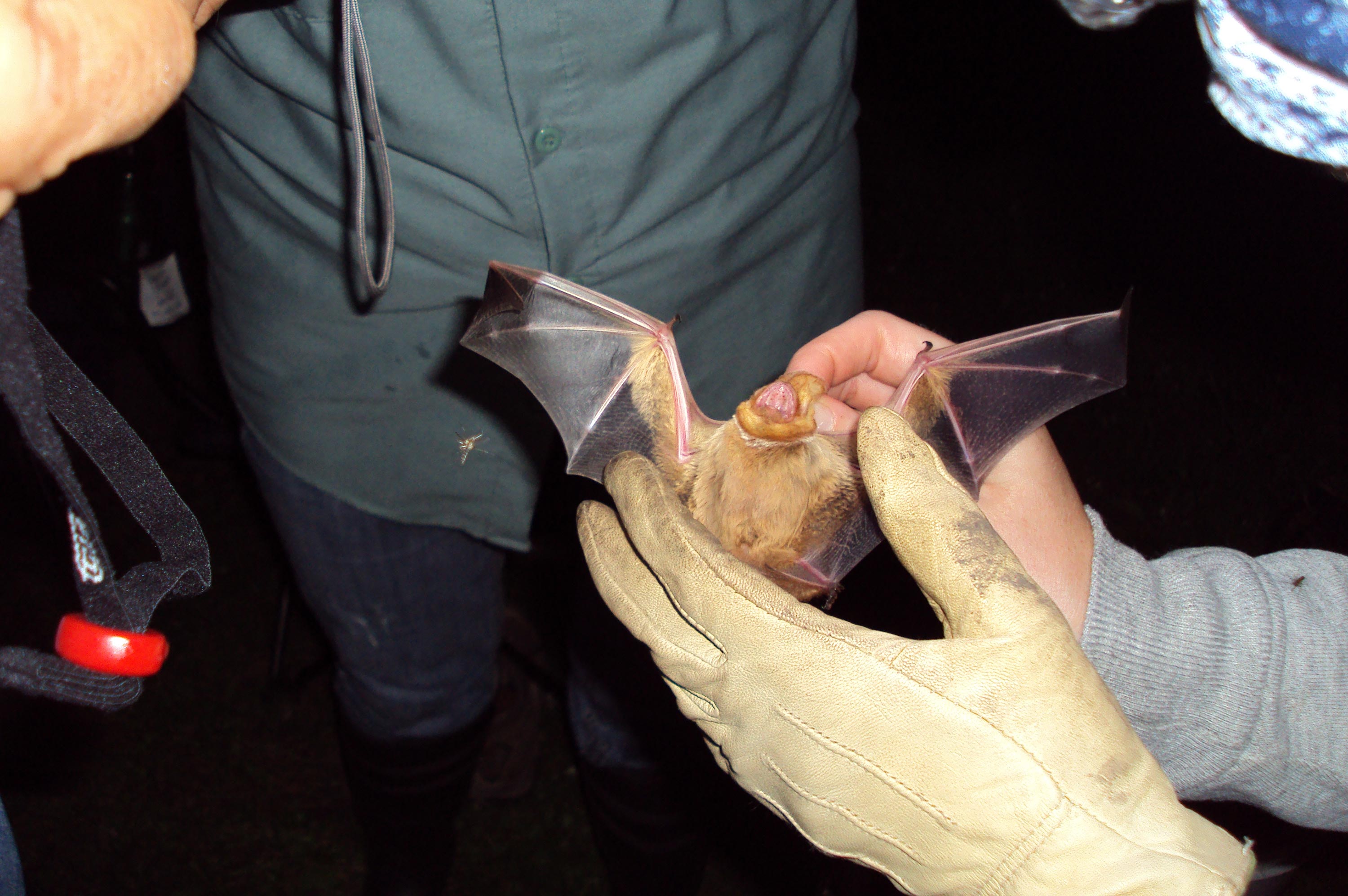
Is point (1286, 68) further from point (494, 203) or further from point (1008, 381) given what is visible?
point (494, 203)

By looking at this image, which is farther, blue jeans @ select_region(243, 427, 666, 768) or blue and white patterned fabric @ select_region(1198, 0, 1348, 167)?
blue jeans @ select_region(243, 427, 666, 768)

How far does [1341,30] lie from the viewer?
819 millimetres

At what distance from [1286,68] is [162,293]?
365 centimetres

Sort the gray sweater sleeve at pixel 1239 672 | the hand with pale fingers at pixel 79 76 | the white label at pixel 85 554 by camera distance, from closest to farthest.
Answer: the hand with pale fingers at pixel 79 76 → the white label at pixel 85 554 → the gray sweater sleeve at pixel 1239 672

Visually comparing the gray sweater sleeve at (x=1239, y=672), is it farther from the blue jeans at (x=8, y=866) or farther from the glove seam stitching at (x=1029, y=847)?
the blue jeans at (x=8, y=866)

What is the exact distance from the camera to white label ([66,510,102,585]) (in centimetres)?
101

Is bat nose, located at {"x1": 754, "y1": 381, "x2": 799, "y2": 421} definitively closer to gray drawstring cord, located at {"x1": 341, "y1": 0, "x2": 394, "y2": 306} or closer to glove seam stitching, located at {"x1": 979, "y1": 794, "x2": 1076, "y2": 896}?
gray drawstring cord, located at {"x1": 341, "y1": 0, "x2": 394, "y2": 306}

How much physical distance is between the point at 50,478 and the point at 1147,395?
15.1ft

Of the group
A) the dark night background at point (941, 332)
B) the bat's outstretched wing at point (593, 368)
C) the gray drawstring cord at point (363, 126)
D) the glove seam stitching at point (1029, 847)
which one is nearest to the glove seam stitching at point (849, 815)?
the glove seam stitching at point (1029, 847)

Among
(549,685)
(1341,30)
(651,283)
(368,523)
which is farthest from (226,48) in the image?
(549,685)

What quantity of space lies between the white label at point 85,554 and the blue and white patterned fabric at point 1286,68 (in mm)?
1407

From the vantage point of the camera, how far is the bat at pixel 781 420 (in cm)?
179

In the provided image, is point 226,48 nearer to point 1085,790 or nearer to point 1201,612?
point 1085,790

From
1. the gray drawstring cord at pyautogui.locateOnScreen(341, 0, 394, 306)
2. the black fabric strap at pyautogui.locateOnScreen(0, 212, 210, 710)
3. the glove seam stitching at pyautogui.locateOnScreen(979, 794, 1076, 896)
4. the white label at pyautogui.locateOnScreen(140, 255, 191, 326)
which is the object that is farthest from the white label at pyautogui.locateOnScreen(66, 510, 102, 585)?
the white label at pyautogui.locateOnScreen(140, 255, 191, 326)
